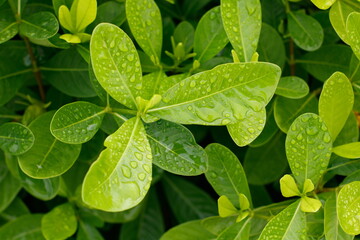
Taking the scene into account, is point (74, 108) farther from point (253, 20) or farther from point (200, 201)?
point (200, 201)

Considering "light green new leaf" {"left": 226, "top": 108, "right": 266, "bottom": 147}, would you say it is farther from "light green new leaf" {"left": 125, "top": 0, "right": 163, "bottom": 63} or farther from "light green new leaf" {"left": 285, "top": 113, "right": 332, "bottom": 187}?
"light green new leaf" {"left": 125, "top": 0, "right": 163, "bottom": 63}

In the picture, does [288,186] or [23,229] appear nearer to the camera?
[288,186]

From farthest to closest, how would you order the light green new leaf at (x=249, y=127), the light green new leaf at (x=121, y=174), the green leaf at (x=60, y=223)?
the green leaf at (x=60, y=223), the light green new leaf at (x=249, y=127), the light green new leaf at (x=121, y=174)

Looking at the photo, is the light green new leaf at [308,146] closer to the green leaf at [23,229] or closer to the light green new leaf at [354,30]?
the light green new leaf at [354,30]

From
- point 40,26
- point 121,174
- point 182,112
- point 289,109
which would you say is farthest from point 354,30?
point 40,26

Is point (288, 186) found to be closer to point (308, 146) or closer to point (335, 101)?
point (308, 146)

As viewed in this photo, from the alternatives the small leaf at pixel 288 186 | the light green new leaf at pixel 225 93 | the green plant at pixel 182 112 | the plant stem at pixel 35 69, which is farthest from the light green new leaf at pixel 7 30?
the small leaf at pixel 288 186
